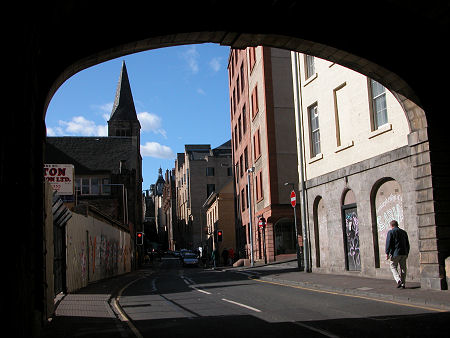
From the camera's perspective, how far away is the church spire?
9025 centimetres

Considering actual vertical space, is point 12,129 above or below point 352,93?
below

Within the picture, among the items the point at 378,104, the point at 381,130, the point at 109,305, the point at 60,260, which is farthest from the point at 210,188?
the point at 109,305

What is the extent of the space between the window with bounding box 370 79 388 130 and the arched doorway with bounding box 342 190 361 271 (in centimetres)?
318

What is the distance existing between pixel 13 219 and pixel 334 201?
54.1ft

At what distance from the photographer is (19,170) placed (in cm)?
642

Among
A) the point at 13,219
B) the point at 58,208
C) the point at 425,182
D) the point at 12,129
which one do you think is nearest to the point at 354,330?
the point at 13,219

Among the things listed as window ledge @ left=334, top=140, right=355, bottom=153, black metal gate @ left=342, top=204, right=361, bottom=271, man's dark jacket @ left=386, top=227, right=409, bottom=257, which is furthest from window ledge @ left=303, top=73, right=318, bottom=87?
man's dark jacket @ left=386, top=227, right=409, bottom=257

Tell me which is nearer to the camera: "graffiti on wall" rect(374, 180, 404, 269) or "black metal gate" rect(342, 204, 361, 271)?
"graffiti on wall" rect(374, 180, 404, 269)

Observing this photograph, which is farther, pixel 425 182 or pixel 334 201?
pixel 334 201

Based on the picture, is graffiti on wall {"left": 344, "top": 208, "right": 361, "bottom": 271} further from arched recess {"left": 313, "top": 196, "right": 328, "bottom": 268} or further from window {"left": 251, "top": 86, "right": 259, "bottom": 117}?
window {"left": 251, "top": 86, "right": 259, "bottom": 117}

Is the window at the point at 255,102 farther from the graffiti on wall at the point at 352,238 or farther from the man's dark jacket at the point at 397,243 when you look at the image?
the man's dark jacket at the point at 397,243

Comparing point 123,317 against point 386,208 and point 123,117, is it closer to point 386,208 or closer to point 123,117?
point 386,208

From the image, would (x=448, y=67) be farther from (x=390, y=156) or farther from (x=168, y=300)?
(x=168, y=300)

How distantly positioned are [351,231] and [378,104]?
5.07 m
